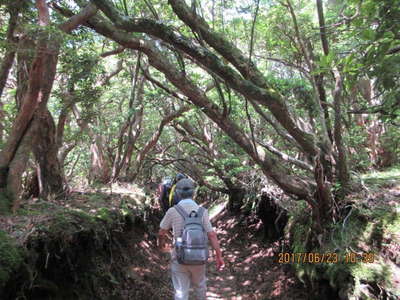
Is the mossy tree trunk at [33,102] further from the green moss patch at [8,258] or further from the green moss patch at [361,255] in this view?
the green moss patch at [361,255]

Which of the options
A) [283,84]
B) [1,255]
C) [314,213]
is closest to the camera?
[1,255]

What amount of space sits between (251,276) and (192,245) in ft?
16.8

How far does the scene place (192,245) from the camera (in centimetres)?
376

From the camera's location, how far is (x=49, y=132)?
263 inches

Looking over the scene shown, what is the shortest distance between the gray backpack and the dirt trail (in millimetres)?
3291

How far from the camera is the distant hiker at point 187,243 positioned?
12.4ft

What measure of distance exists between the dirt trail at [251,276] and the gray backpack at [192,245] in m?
3.29

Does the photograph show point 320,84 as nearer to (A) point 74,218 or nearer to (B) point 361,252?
(B) point 361,252

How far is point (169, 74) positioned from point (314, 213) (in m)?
3.90

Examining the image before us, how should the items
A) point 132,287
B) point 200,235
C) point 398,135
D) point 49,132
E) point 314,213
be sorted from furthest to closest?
point 398,135 → point 49,132 → point 132,287 → point 314,213 → point 200,235

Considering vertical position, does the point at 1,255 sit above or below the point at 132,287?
above

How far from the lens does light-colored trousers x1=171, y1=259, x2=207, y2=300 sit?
3947 mm

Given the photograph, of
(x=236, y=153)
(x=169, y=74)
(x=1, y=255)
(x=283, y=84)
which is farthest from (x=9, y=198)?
(x=236, y=153)
